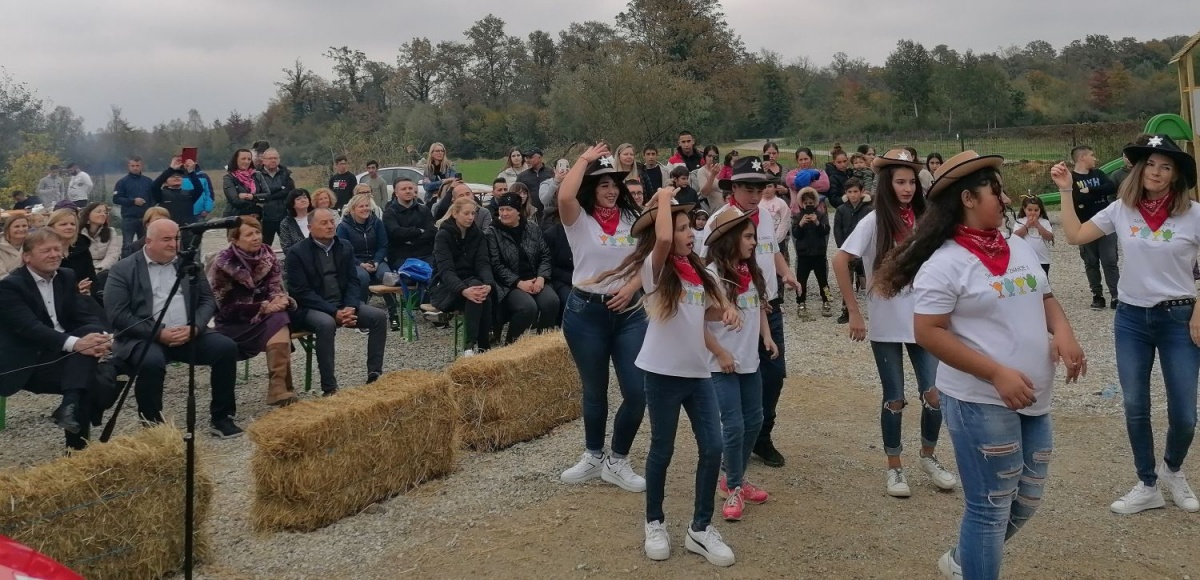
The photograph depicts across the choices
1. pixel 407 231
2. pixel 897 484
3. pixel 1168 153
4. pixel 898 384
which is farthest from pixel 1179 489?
pixel 407 231

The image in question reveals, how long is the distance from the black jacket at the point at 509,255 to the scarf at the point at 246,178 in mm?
5035

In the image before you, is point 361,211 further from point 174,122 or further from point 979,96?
point 979,96

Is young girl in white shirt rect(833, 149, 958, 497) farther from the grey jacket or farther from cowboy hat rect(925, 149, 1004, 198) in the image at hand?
the grey jacket

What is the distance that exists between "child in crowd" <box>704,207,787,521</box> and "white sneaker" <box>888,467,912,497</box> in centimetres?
89

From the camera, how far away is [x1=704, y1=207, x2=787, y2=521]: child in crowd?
460 centimetres

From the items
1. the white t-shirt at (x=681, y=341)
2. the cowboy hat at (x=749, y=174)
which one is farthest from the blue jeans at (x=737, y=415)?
the cowboy hat at (x=749, y=174)

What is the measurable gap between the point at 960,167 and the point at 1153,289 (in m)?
1.99

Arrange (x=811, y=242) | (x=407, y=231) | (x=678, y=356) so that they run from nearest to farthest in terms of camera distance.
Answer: (x=678, y=356) < (x=407, y=231) < (x=811, y=242)

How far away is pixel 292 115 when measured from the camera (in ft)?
144

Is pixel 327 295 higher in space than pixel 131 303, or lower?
lower

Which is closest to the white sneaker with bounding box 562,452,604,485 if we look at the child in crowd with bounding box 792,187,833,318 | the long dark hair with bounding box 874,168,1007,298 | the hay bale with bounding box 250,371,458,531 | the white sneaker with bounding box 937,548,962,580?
the hay bale with bounding box 250,371,458,531

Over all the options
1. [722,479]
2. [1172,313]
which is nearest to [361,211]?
[722,479]

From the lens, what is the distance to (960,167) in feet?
11.2

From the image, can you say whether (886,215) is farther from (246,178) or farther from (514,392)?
(246,178)
